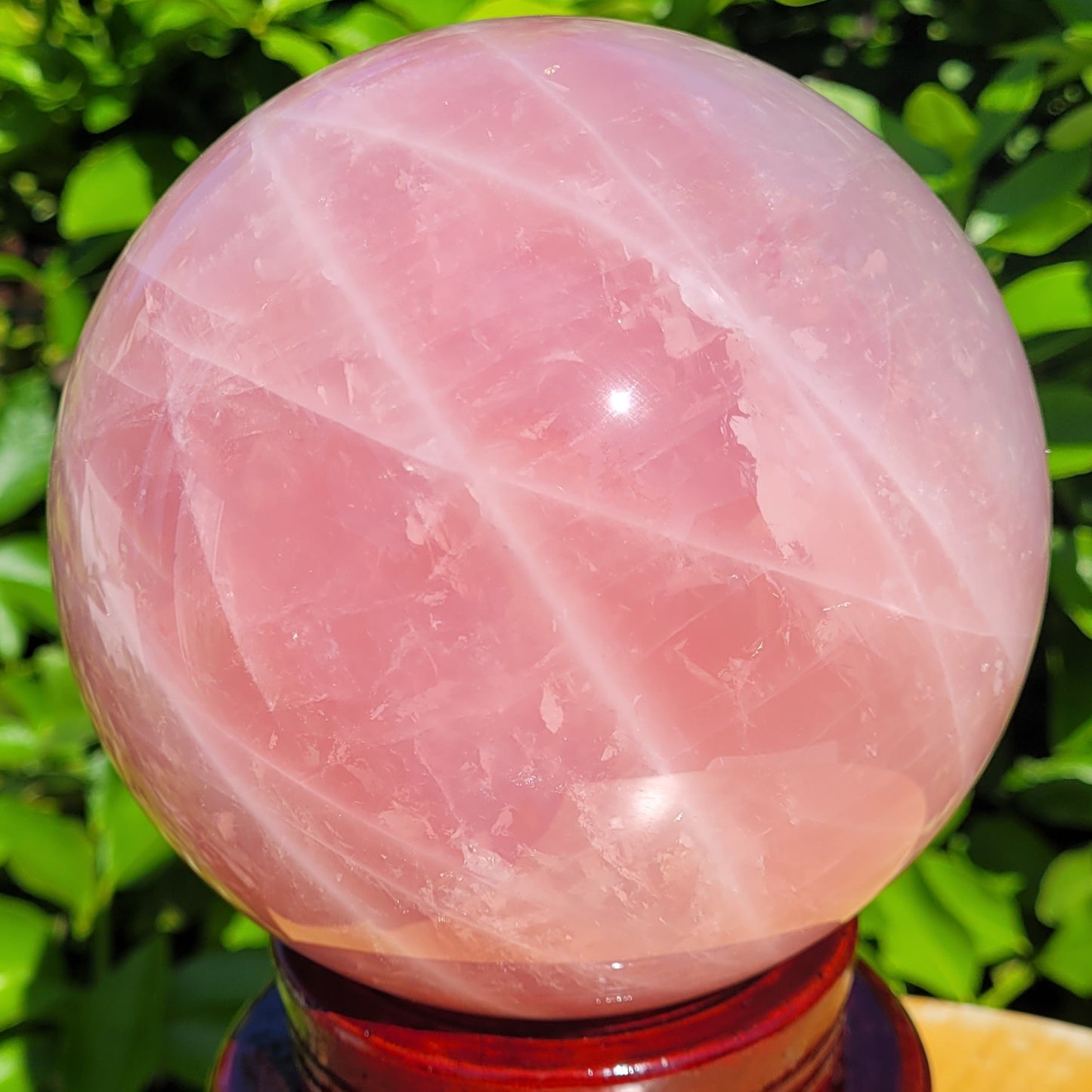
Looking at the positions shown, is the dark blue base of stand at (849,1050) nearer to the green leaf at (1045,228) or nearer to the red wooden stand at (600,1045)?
the red wooden stand at (600,1045)

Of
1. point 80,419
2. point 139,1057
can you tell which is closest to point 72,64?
→ point 80,419

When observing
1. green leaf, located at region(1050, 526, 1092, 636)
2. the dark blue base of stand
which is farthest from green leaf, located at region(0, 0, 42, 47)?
green leaf, located at region(1050, 526, 1092, 636)

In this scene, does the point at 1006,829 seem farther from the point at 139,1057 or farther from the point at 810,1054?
the point at 139,1057

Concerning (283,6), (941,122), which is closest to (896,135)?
(941,122)

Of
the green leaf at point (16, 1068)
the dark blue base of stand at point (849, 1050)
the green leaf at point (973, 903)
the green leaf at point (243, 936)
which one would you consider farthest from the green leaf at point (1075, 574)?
the green leaf at point (16, 1068)

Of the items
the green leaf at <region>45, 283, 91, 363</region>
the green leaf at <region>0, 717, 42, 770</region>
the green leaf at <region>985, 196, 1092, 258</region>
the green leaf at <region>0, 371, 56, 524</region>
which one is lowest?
the green leaf at <region>0, 717, 42, 770</region>

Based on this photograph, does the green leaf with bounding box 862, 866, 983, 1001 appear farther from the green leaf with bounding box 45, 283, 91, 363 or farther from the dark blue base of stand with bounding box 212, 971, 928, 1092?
the green leaf with bounding box 45, 283, 91, 363

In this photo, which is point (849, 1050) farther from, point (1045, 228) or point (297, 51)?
point (297, 51)
